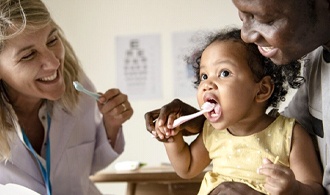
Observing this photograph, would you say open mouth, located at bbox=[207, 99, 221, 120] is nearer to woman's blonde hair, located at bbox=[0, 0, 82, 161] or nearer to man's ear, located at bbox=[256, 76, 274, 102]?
man's ear, located at bbox=[256, 76, 274, 102]

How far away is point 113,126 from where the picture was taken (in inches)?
66.9

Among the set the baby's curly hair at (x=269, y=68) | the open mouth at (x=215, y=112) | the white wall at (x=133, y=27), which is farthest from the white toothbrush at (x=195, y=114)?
the white wall at (x=133, y=27)

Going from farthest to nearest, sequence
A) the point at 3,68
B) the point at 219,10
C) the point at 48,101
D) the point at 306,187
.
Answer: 1. the point at 219,10
2. the point at 48,101
3. the point at 3,68
4. the point at 306,187

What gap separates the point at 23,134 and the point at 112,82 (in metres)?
2.12

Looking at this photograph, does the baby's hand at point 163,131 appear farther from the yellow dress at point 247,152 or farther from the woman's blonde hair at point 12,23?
the woman's blonde hair at point 12,23

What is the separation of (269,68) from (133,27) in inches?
104

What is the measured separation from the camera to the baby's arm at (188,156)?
1092 mm

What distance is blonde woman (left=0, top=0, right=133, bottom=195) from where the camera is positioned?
4.77ft

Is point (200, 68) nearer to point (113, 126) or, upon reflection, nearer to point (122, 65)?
point (113, 126)

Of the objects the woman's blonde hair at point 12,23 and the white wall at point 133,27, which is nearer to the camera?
the woman's blonde hair at point 12,23

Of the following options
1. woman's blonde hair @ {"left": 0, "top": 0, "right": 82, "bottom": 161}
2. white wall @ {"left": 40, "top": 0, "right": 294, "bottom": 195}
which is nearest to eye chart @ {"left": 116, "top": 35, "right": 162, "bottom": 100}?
white wall @ {"left": 40, "top": 0, "right": 294, "bottom": 195}

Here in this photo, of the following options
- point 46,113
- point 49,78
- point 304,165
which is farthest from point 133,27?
point 304,165

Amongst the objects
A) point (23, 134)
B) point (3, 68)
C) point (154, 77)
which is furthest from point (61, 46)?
point (154, 77)

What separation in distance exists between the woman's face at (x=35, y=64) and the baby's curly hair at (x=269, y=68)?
0.53m
